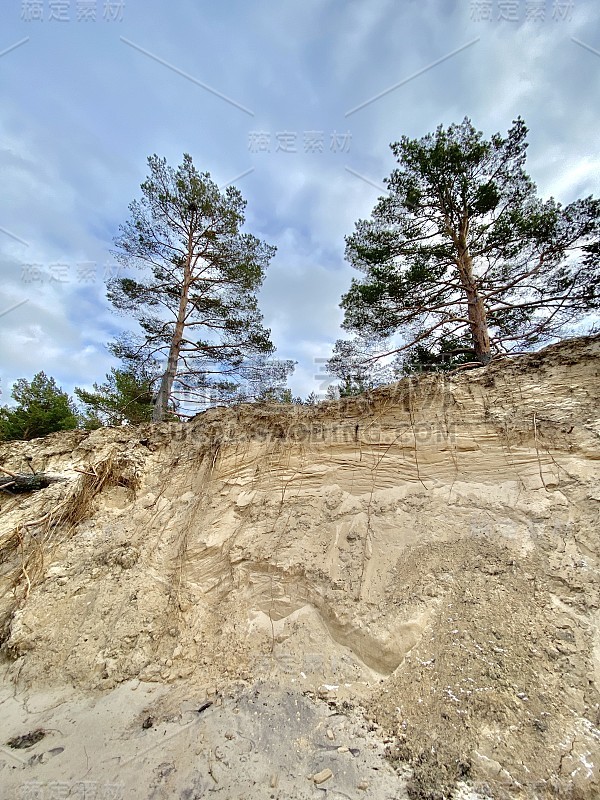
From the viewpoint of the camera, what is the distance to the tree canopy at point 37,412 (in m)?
16.1

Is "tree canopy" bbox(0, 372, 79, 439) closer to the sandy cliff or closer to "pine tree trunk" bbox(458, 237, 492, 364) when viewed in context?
the sandy cliff

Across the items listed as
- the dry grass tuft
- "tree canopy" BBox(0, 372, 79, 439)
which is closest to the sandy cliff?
the dry grass tuft

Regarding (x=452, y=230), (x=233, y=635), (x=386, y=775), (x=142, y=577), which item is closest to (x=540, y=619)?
(x=386, y=775)

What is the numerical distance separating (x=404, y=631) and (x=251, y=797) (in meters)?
1.88

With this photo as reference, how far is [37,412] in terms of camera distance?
16.4 meters

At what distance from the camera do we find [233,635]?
417cm

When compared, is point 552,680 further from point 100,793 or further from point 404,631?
point 100,793

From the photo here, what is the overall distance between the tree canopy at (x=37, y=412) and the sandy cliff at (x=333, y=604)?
11.7 metres

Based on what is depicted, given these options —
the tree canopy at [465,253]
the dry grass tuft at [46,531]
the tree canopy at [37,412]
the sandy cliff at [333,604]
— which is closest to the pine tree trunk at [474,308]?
the tree canopy at [465,253]

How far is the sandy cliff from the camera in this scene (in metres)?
2.74

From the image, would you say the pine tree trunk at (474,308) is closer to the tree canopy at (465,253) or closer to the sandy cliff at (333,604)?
the tree canopy at (465,253)

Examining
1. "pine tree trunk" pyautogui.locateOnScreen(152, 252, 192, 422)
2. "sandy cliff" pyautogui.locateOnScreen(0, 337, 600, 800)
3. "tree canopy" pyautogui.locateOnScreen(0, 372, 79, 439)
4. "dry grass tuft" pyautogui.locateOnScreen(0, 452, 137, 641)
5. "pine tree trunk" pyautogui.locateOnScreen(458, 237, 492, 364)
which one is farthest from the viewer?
"tree canopy" pyautogui.locateOnScreen(0, 372, 79, 439)

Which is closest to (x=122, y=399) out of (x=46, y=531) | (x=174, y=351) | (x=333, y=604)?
(x=174, y=351)

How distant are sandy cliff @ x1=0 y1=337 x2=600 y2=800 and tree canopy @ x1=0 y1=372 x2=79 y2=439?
38.4 feet
